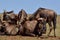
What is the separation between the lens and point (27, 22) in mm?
18016

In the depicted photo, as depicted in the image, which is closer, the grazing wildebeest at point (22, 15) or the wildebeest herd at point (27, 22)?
the wildebeest herd at point (27, 22)

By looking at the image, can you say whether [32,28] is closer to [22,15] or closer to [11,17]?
[22,15]

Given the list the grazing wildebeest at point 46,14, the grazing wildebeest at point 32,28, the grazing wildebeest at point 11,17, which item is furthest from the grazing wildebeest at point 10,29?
the grazing wildebeest at point 46,14

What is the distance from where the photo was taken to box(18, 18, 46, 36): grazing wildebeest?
17.4m

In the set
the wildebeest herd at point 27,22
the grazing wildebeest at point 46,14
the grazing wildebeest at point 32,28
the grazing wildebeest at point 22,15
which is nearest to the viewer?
the grazing wildebeest at point 32,28

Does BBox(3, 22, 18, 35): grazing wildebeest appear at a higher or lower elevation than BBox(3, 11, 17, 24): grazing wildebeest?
lower

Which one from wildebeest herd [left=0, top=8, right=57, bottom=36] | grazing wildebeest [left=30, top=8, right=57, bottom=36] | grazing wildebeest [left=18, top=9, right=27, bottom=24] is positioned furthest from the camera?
grazing wildebeest [left=18, top=9, right=27, bottom=24]

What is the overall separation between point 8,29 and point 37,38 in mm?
2594

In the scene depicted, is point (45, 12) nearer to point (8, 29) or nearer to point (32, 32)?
point (32, 32)

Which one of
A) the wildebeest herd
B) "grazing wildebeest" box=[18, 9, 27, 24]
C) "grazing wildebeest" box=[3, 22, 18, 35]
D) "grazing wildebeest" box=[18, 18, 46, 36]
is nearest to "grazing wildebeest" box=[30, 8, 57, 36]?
the wildebeest herd

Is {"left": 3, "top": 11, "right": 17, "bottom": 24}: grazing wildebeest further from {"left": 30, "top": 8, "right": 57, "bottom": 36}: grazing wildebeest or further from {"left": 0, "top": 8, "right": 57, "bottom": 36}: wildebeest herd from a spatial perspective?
{"left": 30, "top": 8, "right": 57, "bottom": 36}: grazing wildebeest

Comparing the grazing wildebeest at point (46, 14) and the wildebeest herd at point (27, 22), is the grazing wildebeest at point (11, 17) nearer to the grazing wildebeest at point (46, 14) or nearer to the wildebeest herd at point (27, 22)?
the wildebeest herd at point (27, 22)

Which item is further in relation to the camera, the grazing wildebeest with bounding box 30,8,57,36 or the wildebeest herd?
the grazing wildebeest with bounding box 30,8,57,36

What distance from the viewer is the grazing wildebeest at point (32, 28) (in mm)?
17375
